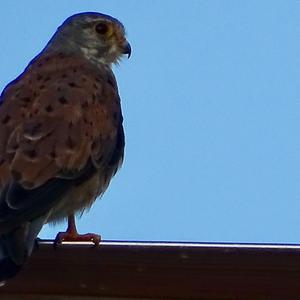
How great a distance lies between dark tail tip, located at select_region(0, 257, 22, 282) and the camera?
3.07 meters

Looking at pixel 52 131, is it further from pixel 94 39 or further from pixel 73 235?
pixel 94 39

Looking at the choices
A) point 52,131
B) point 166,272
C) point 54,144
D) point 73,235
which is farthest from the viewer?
point 73,235

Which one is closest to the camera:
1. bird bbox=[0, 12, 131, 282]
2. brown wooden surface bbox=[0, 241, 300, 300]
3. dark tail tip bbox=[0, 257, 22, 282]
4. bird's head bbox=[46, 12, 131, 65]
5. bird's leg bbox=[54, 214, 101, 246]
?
brown wooden surface bbox=[0, 241, 300, 300]

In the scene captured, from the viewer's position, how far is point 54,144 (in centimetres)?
450

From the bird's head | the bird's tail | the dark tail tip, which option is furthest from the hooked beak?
the dark tail tip

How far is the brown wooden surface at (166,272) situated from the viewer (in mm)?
2682

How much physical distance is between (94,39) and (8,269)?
3533 mm

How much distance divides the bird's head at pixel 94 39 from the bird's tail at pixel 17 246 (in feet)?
7.95

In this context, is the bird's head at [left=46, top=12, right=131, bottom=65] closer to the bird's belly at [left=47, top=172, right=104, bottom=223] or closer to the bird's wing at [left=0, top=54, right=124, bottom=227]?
the bird's wing at [left=0, top=54, right=124, bottom=227]

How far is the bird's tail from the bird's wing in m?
0.06

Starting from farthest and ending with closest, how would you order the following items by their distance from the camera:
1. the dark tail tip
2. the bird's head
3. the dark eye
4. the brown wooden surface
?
the dark eye < the bird's head < the dark tail tip < the brown wooden surface

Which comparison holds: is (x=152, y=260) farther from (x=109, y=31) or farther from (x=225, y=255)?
(x=109, y=31)

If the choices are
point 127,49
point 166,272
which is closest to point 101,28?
point 127,49

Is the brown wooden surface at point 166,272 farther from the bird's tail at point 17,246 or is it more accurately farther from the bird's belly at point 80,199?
the bird's belly at point 80,199
